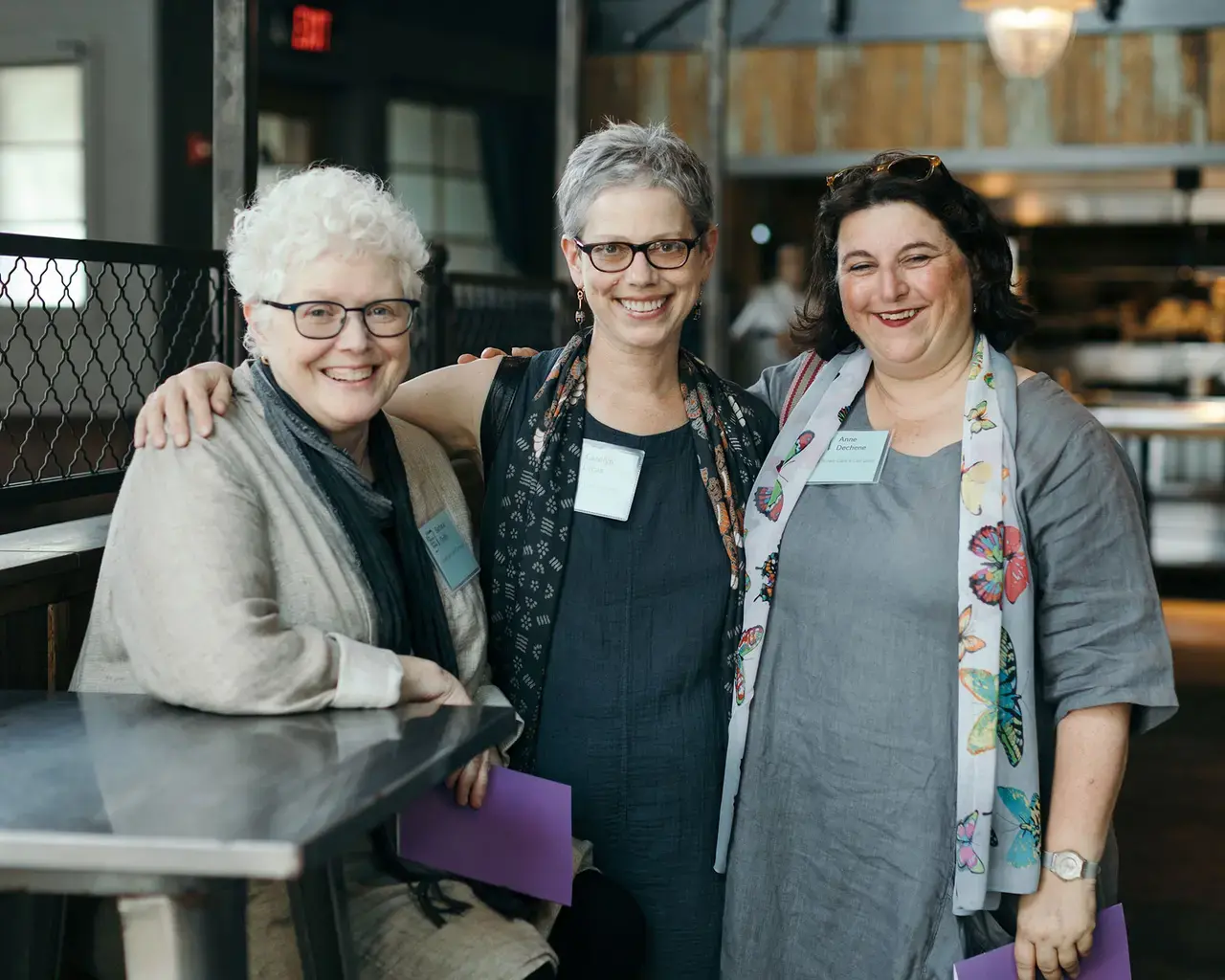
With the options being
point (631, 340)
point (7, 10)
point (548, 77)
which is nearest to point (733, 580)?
point (631, 340)

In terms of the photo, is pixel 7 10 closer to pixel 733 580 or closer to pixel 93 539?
pixel 93 539

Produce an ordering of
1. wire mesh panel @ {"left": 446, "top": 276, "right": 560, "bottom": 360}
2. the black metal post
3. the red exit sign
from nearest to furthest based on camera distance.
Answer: wire mesh panel @ {"left": 446, "top": 276, "right": 560, "bottom": 360}, the black metal post, the red exit sign

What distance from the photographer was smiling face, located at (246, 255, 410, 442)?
187 cm

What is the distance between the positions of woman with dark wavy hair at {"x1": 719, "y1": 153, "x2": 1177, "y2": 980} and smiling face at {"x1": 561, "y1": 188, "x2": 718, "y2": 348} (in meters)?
0.24

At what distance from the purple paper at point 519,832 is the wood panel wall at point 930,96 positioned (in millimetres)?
9250

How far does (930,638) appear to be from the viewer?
204 centimetres

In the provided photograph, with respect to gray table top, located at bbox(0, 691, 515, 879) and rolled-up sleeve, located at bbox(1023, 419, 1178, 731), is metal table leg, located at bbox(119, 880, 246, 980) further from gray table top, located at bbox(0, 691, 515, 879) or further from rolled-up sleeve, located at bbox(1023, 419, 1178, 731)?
rolled-up sleeve, located at bbox(1023, 419, 1178, 731)

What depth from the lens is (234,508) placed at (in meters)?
1.75

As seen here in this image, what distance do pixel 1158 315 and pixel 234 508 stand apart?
33.8 ft

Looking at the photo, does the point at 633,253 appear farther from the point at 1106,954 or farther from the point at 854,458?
the point at 1106,954

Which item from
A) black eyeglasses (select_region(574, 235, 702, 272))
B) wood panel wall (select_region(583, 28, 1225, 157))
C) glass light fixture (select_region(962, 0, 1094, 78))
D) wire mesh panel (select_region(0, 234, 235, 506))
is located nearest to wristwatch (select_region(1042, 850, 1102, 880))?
black eyeglasses (select_region(574, 235, 702, 272))

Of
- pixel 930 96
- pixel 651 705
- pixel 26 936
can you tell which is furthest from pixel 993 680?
pixel 930 96

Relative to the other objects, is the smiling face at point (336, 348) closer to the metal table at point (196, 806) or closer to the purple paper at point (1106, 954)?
the metal table at point (196, 806)

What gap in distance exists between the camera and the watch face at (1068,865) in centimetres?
197
